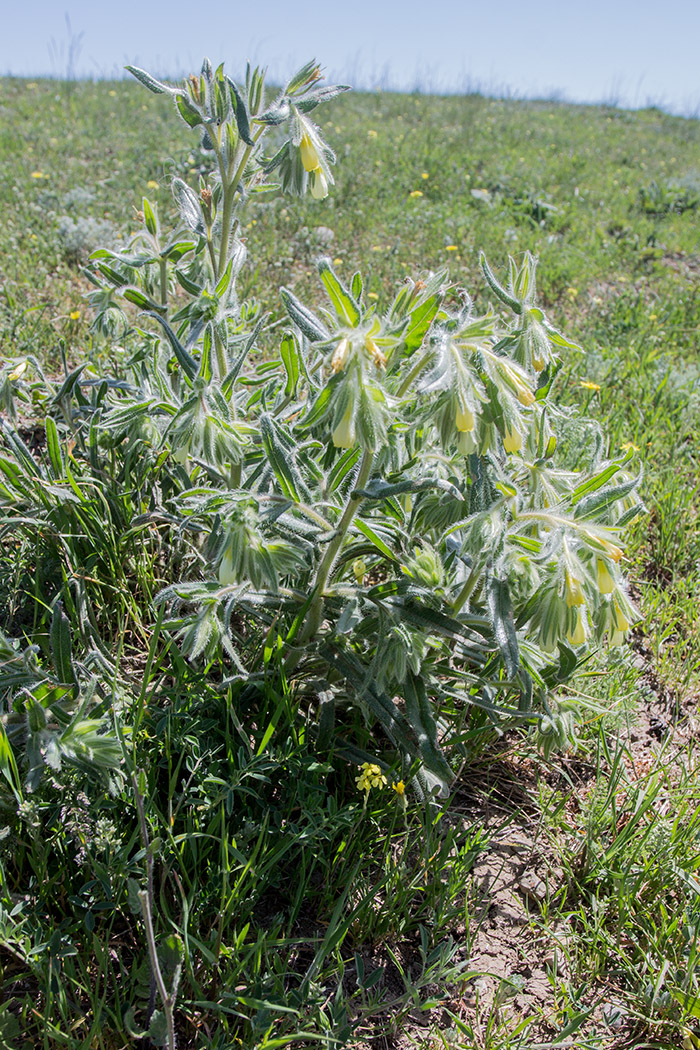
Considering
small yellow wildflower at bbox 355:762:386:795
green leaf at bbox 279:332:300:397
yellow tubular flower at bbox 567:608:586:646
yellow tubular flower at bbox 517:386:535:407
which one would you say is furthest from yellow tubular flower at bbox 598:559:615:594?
green leaf at bbox 279:332:300:397

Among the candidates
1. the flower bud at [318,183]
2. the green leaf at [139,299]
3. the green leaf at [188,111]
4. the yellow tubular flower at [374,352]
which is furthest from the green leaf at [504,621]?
the green leaf at [188,111]

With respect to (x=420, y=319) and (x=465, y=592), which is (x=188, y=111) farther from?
(x=465, y=592)

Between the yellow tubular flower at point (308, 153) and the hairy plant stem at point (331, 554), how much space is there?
824 millimetres

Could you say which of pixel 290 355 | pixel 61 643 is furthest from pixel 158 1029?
pixel 290 355

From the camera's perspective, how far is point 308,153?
186 centimetres

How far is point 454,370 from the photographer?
140 cm

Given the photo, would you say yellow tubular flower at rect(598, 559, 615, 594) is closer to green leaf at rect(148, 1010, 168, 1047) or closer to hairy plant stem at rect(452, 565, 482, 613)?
hairy plant stem at rect(452, 565, 482, 613)

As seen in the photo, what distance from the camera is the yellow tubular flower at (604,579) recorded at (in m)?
1.48

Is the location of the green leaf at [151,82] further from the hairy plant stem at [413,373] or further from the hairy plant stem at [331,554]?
the hairy plant stem at [331,554]

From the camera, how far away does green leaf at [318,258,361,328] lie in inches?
55.5

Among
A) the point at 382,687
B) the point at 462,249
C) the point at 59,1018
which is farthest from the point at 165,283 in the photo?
the point at 462,249

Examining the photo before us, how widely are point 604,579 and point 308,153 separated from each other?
4.26 feet

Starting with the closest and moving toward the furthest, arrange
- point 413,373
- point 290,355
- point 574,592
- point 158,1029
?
point 158,1029 < point 574,592 < point 413,373 < point 290,355

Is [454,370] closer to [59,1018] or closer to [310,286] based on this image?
[59,1018]
